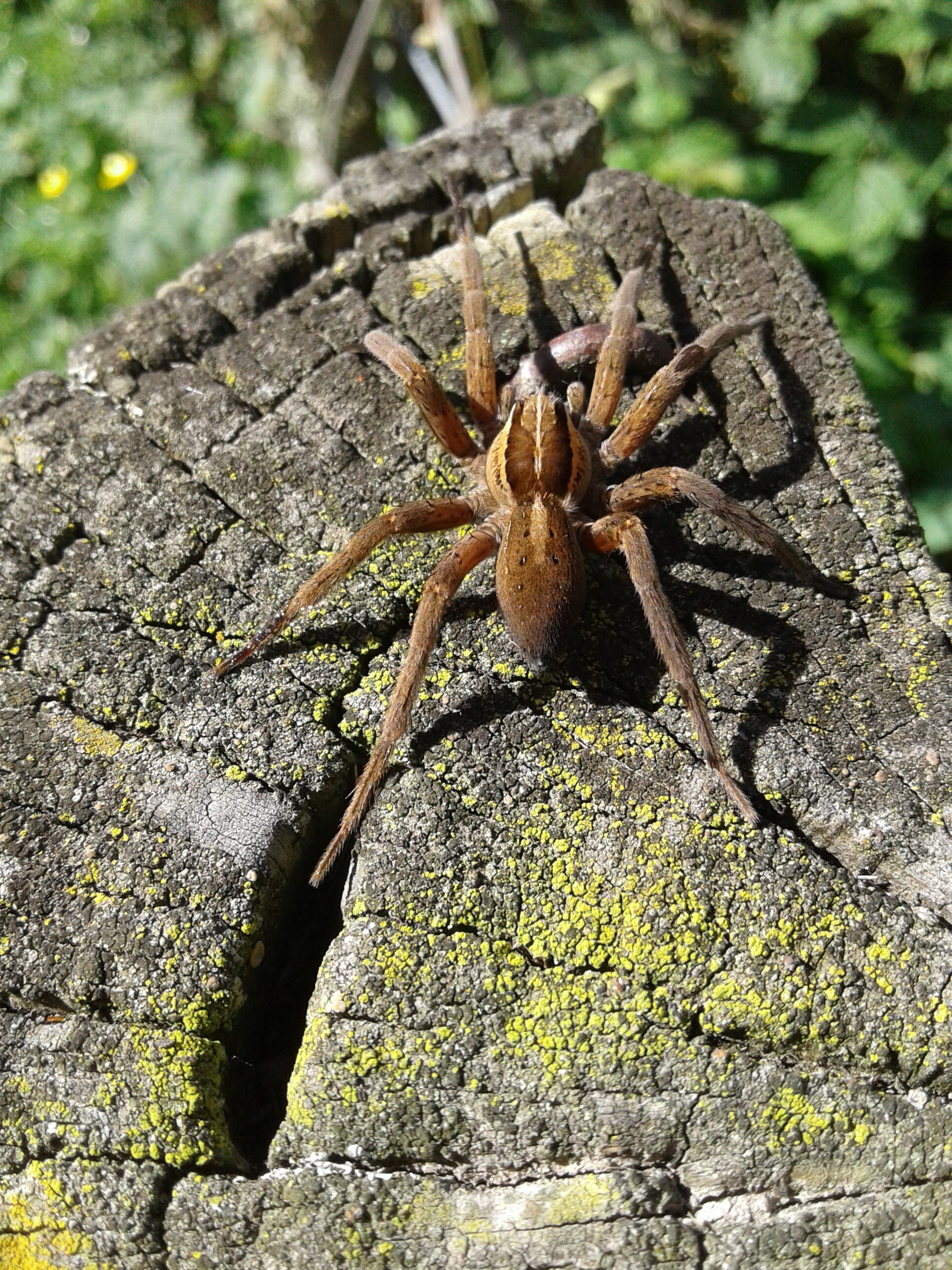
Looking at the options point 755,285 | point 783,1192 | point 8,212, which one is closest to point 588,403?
point 755,285

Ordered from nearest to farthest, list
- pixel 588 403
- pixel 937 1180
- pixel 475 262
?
pixel 937 1180
pixel 475 262
pixel 588 403

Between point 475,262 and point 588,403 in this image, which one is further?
point 588,403

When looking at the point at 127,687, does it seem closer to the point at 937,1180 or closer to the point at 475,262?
the point at 475,262

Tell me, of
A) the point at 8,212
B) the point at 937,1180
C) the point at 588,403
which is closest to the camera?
the point at 937,1180

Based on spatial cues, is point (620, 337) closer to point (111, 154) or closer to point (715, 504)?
point (715, 504)

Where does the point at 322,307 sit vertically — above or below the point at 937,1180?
above

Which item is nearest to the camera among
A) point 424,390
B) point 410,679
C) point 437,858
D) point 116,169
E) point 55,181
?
point 437,858

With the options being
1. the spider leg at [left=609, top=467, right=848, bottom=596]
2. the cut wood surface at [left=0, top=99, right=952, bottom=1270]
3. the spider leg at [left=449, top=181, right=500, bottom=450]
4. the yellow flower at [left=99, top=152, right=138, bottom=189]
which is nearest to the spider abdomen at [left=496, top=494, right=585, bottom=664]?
the cut wood surface at [left=0, top=99, right=952, bottom=1270]

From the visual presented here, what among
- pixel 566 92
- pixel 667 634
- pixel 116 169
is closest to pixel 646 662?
pixel 667 634
